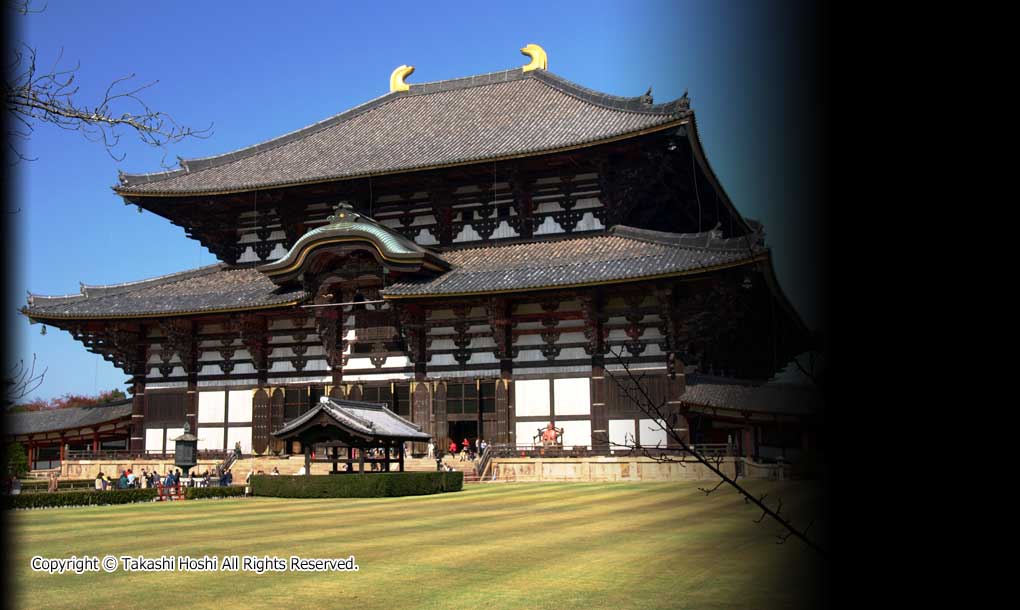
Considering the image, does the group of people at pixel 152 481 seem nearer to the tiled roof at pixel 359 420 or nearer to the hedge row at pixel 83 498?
the hedge row at pixel 83 498

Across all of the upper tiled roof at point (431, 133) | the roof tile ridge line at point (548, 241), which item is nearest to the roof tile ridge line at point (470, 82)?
the upper tiled roof at point (431, 133)

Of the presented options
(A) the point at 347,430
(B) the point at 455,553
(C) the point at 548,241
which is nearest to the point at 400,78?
(C) the point at 548,241

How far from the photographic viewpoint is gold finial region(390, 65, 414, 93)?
5603 cm

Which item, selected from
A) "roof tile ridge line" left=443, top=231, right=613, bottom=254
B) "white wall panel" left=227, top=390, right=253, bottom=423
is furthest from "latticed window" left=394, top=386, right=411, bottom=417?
"white wall panel" left=227, top=390, right=253, bottom=423

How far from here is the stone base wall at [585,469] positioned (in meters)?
33.8

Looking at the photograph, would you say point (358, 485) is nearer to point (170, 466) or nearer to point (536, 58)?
point (170, 466)

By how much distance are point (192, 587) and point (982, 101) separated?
11184 millimetres

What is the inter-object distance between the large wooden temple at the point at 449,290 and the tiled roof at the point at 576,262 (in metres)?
0.12

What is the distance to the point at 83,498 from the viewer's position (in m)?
28.0

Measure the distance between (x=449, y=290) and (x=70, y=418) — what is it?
2770 cm

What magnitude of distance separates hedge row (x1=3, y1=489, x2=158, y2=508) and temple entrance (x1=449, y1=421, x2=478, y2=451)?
14.9 meters

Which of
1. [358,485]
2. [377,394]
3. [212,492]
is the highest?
[377,394]

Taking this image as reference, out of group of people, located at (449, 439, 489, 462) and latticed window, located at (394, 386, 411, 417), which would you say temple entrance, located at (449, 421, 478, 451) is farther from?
latticed window, located at (394, 386, 411, 417)

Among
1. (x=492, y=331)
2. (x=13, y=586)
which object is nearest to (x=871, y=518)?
(x=13, y=586)
